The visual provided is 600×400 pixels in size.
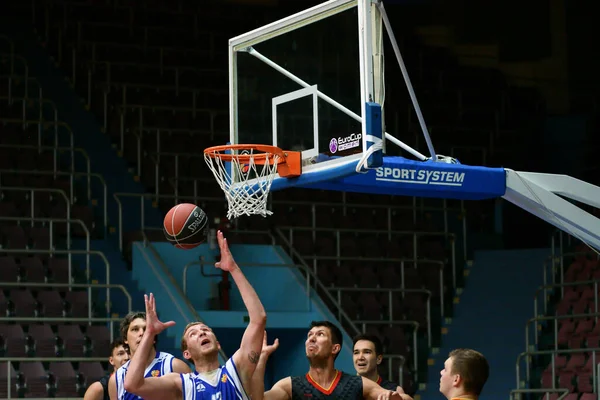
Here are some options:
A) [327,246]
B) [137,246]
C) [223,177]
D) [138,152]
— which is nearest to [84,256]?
[137,246]

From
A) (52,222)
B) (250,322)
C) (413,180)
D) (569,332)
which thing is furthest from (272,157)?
(569,332)

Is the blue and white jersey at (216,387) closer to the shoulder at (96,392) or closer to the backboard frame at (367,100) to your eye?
the backboard frame at (367,100)

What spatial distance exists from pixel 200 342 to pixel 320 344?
37.3 inches

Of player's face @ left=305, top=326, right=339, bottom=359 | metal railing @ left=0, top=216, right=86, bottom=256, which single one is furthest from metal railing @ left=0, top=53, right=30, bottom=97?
player's face @ left=305, top=326, right=339, bottom=359

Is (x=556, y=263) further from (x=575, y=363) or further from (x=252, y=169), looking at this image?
(x=252, y=169)

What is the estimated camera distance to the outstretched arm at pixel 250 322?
5.55 m

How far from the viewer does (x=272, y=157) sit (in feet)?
25.3

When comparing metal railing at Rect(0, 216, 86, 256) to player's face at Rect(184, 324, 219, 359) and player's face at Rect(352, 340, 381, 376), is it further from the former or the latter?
player's face at Rect(184, 324, 219, 359)

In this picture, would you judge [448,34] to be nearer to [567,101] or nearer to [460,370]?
[567,101]

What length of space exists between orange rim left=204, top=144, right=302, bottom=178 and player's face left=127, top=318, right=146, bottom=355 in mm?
1276

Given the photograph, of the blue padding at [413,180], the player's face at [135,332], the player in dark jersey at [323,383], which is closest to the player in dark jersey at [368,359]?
the player in dark jersey at [323,383]

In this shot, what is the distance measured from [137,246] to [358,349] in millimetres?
6020

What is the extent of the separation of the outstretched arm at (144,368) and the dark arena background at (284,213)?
3.97 meters

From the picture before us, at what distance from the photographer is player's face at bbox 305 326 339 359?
6566mm
